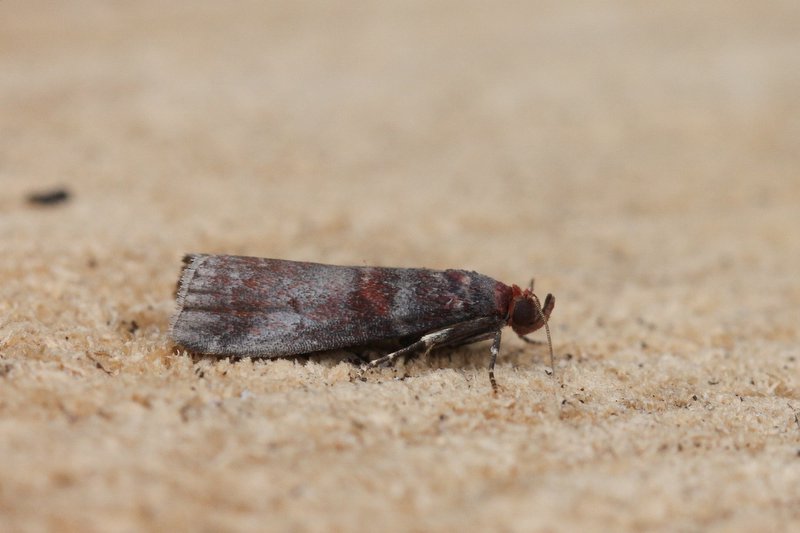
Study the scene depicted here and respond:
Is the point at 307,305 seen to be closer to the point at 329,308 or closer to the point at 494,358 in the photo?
the point at 329,308

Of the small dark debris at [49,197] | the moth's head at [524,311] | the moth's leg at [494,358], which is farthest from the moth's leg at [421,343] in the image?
the small dark debris at [49,197]

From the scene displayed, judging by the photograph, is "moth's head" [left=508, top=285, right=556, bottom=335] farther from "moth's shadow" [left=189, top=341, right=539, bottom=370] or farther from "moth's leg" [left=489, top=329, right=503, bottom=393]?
"moth's shadow" [left=189, top=341, right=539, bottom=370]

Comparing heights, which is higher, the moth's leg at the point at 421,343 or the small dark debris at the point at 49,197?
the small dark debris at the point at 49,197

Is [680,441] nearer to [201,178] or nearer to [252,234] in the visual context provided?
[252,234]

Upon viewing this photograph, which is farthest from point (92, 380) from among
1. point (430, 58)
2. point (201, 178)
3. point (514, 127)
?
point (430, 58)

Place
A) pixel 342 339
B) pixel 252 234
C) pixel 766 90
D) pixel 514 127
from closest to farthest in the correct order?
pixel 342 339 → pixel 252 234 → pixel 514 127 → pixel 766 90

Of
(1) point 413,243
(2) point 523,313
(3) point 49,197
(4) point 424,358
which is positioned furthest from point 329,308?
(3) point 49,197

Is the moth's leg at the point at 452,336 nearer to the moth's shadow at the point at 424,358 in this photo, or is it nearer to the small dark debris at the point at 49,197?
the moth's shadow at the point at 424,358
